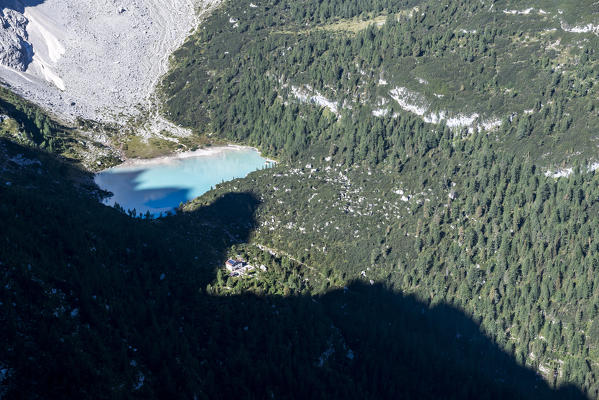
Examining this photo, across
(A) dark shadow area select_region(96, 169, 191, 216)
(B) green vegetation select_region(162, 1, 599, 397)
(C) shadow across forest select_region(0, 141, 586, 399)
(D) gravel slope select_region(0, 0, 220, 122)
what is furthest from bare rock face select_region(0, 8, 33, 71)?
(C) shadow across forest select_region(0, 141, 586, 399)

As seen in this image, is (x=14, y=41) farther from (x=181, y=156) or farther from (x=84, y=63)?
(x=181, y=156)

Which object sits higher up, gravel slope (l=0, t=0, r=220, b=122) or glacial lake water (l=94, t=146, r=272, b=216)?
gravel slope (l=0, t=0, r=220, b=122)

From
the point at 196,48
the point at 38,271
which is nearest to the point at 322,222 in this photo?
the point at 38,271

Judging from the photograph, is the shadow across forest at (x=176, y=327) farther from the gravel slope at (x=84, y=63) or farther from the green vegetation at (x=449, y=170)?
the gravel slope at (x=84, y=63)

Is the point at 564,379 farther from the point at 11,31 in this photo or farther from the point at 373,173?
the point at 11,31

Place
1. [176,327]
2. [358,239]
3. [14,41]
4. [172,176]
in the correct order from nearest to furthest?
[176,327], [358,239], [172,176], [14,41]

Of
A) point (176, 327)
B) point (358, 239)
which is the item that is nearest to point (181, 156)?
point (358, 239)

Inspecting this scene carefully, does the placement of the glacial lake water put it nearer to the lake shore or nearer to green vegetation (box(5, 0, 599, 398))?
the lake shore

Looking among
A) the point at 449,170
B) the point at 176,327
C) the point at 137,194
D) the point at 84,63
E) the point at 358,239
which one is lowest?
the point at 358,239
